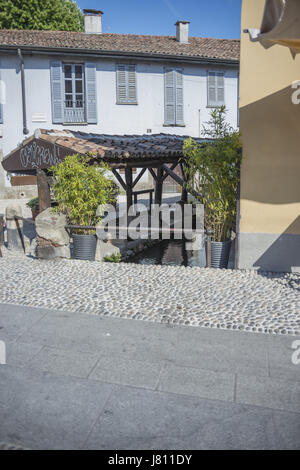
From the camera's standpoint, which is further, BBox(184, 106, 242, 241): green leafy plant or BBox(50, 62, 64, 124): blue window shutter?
BBox(50, 62, 64, 124): blue window shutter

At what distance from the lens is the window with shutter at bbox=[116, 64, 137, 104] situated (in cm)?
1798

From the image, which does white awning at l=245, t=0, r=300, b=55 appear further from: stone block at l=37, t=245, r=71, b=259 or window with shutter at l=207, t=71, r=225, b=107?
window with shutter at l=207, t=71, r=225, b=107

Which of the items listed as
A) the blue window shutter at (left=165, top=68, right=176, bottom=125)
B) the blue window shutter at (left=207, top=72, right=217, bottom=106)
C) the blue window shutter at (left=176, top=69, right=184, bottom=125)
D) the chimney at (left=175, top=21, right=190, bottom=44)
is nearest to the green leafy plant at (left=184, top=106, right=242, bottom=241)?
the blue window shutter at (left=165, top=68, right=176, bottom=125)

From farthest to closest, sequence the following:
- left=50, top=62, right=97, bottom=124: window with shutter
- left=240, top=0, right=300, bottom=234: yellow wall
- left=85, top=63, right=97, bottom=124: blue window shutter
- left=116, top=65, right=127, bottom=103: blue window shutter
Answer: left=116, top=65, right=127, bottom=103: blue window shutter
left=85, top=63, right=97, bottom=124: blue window shutter
left=50, top=62, right=97, bottom=124: window with shutter
left=240, top=0, right=300, bottom=234: yellow wall

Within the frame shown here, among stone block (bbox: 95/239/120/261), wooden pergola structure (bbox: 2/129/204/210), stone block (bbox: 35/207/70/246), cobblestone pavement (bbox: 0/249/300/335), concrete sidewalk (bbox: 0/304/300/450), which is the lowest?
concrete sidewalk (bbox: 0/304/300/450)

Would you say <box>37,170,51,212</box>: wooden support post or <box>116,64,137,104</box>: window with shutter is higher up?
<box>116,64,137,104</box>: window with shutter

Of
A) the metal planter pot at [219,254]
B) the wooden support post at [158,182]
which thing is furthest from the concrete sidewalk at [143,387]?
the wooden support post at [158,182]

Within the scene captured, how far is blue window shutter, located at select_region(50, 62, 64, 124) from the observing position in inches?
675

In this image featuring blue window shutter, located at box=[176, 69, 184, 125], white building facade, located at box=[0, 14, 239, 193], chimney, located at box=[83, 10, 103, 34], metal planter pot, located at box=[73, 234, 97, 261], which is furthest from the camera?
chimney, located at box=[83, 10, 103, 34]

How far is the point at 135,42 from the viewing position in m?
18.8

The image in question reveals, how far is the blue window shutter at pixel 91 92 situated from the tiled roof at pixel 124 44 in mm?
780

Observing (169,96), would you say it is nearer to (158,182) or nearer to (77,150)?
(158,182)

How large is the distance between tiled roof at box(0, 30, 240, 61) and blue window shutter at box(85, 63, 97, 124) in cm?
78

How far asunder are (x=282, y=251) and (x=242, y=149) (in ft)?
5.87
